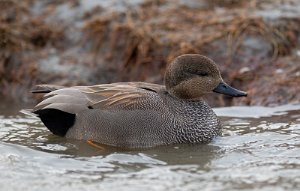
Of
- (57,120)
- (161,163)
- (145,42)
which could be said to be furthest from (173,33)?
(161,163)

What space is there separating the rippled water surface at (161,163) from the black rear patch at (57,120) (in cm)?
12

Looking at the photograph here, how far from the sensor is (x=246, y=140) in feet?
25.9

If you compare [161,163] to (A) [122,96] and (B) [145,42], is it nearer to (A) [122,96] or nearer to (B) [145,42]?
(A) [122,96]

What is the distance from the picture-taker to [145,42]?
1099 centimetres

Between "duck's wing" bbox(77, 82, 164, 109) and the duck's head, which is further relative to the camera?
the duck's head

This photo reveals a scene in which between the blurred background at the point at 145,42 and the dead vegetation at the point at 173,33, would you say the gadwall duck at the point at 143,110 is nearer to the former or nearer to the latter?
the blurred background at the point at 145,42

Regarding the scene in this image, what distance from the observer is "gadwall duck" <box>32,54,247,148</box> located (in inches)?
304

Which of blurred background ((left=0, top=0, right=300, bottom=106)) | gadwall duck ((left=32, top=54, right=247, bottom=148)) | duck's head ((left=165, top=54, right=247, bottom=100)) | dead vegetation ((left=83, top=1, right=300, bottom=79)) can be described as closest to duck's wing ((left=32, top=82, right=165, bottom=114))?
gadwall duck ((left=32, top=54, right=247, bottom=148))

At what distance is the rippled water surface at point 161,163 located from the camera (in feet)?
20.8

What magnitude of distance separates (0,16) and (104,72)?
6.79ft

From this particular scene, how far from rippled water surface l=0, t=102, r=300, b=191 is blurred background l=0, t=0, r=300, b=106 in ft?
5.88

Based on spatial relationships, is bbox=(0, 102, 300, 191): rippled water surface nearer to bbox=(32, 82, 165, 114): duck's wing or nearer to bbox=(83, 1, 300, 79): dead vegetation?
bbox=(32, 82, 165, 114): duck's wing

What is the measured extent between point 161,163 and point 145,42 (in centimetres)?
419

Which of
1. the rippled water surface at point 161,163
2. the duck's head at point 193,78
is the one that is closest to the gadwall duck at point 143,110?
the duck's head at point 193,78
